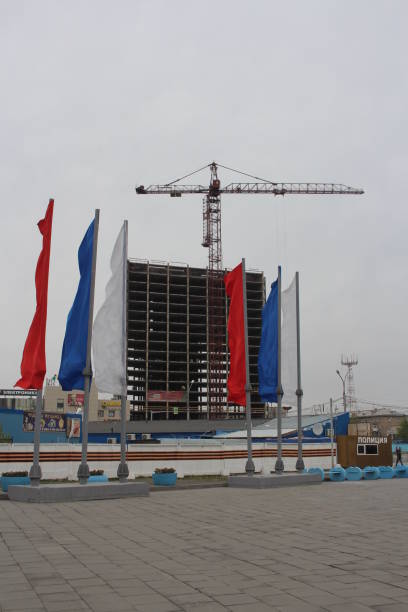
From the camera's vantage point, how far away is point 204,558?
929 centimetres

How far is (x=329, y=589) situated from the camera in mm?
7316

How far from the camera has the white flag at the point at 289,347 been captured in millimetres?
27359

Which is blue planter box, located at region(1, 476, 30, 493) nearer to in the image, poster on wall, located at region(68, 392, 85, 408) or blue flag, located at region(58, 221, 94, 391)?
blue flag, located at region(58, 221, 94, 391)

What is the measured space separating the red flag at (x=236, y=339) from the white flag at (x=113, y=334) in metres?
5.47

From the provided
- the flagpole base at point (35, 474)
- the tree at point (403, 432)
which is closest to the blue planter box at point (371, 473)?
the flagpole base at point (35, 474)

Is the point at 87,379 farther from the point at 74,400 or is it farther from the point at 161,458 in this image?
the point at 74,400

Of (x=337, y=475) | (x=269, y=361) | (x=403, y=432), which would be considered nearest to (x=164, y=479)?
(x=269, y=361)

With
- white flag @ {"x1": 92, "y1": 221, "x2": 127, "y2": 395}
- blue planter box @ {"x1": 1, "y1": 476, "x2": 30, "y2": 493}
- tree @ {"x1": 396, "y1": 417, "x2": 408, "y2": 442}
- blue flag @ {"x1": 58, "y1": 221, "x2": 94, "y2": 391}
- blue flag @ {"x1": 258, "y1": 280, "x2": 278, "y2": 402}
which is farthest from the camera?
tree @ {"x1": 396, "y1": 417, "x2": 408, "y2": 442}

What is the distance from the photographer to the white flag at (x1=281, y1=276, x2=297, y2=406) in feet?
89.8

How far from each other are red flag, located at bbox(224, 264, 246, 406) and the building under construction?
11299 centimetres

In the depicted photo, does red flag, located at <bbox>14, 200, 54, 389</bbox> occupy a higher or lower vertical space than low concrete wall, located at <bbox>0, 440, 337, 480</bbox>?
higher

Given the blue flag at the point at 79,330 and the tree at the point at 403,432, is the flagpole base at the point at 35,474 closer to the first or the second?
the blue flag at the point at 79,330

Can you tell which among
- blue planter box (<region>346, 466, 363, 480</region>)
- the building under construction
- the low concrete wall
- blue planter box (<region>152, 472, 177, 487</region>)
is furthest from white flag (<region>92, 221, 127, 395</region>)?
the building under construction

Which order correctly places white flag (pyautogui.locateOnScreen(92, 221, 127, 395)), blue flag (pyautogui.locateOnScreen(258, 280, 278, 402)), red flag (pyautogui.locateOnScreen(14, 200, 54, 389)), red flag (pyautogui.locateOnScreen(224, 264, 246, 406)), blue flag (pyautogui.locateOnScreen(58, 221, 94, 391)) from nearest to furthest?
red flag (pyautogui.locateOnScreen(14, 200, 54, 389)) < blue flag (pyautogui.locateOnScreen(58, 221, 94, 391)) < white flag (pyautogui.locateOnScreen(92, 221, 127, 395)) < red flag (pyautogui.locateOnScreen(224, 264, 246, 406)) < blue flag (pyautogui.locateOnScreen(258, 280, 278, 402))
